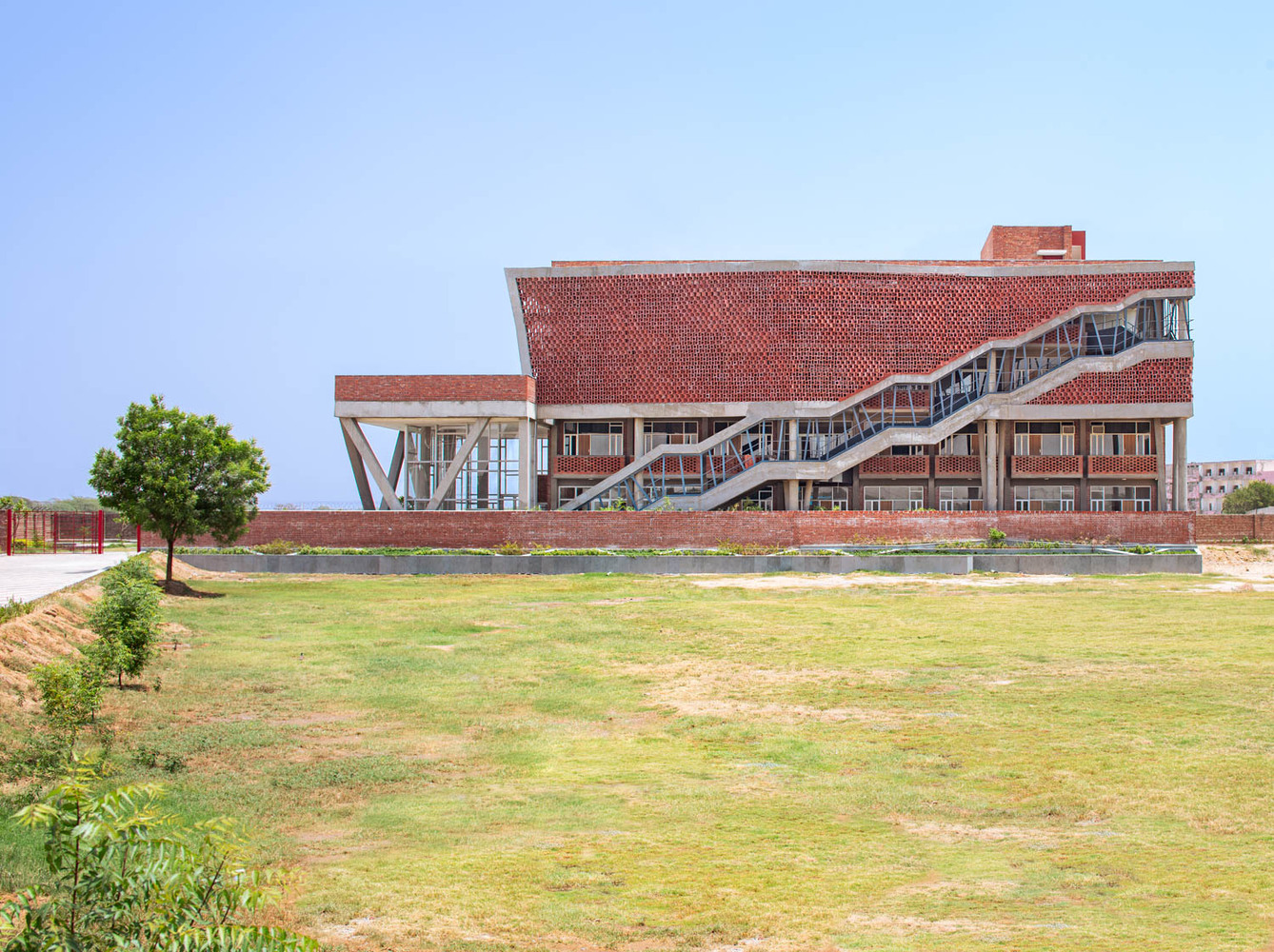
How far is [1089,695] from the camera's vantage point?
15.3 m

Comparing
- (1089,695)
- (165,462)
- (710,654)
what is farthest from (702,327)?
(1089,695)

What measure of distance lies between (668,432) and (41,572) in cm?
3201

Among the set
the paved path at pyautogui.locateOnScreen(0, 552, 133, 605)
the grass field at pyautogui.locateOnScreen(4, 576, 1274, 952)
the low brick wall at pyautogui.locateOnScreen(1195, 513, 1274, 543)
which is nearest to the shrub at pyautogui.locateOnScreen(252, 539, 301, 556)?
the paved path at pyautogui.locateOnScreen(0, 552, 133, 605)

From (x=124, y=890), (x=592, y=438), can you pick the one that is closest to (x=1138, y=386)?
(x=592, y=438)

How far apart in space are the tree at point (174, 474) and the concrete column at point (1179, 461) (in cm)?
3976

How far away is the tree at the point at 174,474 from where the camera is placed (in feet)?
92.7

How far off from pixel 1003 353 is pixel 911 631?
109ft

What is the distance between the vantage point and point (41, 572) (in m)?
25.0

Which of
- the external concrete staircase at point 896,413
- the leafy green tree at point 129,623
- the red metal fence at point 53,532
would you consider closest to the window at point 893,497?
the external concrete staircase at point 896,413

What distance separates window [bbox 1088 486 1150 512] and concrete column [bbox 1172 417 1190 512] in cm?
167

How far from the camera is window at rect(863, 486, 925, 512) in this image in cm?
5262

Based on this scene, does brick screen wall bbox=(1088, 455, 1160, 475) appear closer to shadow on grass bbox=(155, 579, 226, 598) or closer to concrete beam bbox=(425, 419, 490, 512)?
concrete beam bbox=(425, 419, 490, 512)

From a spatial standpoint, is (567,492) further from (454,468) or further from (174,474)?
(174,474)

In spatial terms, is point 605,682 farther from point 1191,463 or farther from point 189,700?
point 1191,463
